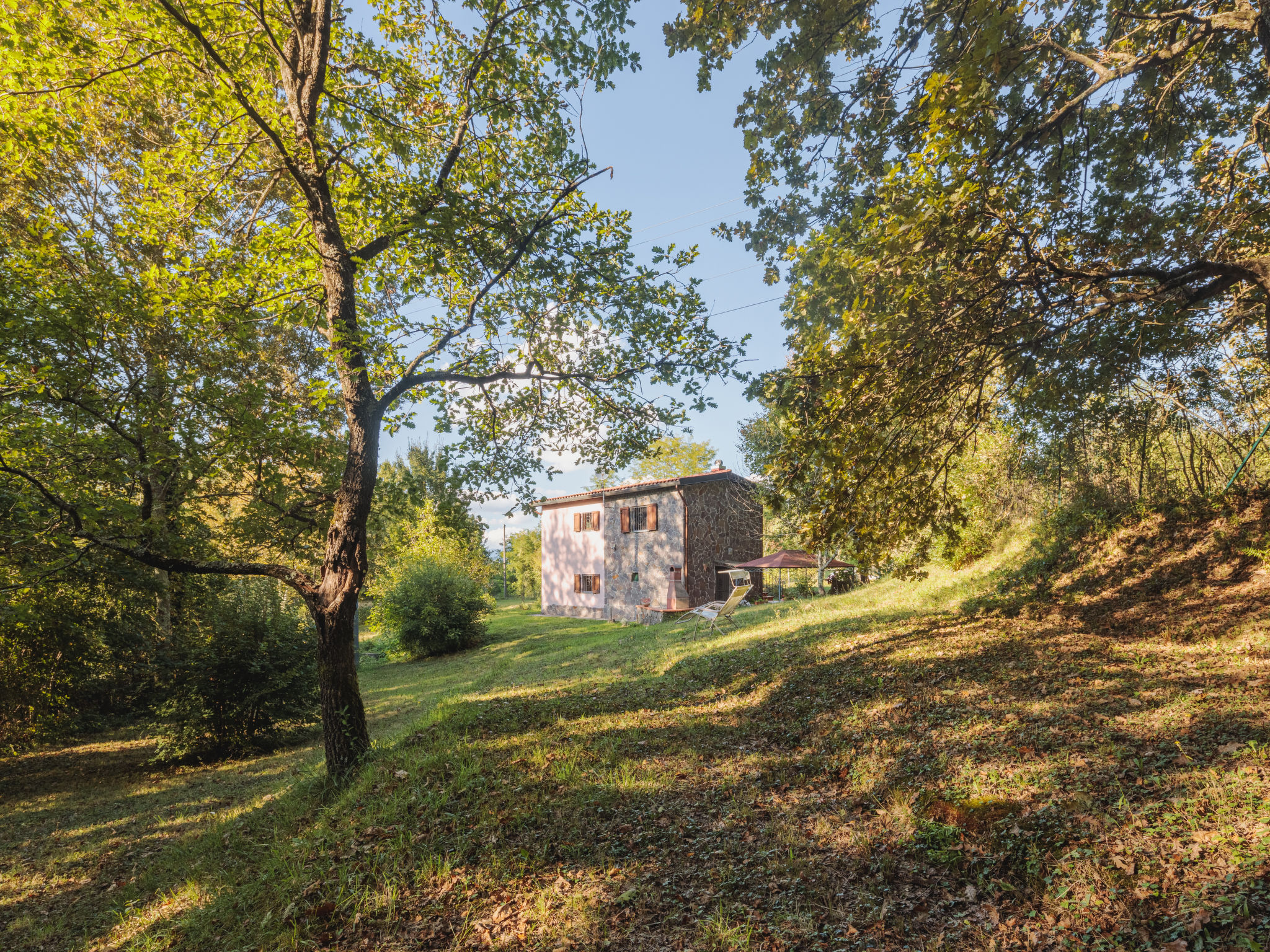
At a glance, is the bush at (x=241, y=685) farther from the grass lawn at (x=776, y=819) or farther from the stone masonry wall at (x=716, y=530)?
the stone masonry wall at (x=716, y=530)

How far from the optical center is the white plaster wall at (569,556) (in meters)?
25.1

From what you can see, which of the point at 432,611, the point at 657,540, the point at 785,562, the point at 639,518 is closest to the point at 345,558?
the point at 432,611

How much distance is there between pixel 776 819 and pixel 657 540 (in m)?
18.3

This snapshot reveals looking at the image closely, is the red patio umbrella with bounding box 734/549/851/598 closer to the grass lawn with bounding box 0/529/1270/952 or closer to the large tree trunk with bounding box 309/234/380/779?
the grass lawn with bounding box 0/529/1270/952

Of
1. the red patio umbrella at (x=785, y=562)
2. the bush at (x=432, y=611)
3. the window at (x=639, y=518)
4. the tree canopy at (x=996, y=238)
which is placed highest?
the tree canopy at (x=996, y=238)

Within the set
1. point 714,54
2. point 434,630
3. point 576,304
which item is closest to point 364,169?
point 576,304

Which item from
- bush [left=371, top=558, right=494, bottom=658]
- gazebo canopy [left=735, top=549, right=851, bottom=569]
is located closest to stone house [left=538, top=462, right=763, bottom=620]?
gazebo canopy [left=735, top=549, right=851, bottom=569]

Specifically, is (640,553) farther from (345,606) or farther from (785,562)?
(345,606)

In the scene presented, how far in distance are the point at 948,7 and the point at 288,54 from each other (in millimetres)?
7108

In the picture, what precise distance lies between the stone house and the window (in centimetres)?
3

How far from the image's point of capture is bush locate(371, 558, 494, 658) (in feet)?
63.2

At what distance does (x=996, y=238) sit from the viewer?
17.4 ft

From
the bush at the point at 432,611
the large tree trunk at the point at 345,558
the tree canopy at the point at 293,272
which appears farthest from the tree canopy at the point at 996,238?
the bush at the point at 432,611

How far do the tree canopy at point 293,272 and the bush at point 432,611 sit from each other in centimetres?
1205
